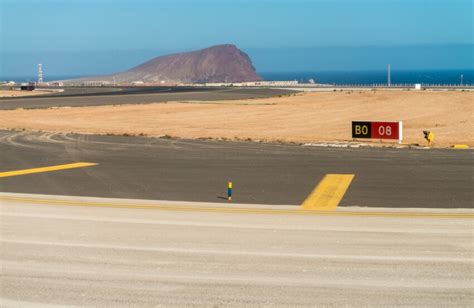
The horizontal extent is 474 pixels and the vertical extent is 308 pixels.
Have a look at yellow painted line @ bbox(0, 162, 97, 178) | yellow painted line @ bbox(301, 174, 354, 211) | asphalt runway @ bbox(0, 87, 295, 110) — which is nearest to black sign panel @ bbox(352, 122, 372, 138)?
yellow painted line @ bbox(301, 174, 354, 211)

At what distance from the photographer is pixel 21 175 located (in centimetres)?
2670

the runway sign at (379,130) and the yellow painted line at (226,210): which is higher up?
the runway sign at (379,130)

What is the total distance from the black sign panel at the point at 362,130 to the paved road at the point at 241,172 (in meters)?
5.31

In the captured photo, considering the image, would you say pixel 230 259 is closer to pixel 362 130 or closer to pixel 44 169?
pixel 44 169

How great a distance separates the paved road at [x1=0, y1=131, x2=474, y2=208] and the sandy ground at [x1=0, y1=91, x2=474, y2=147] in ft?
23.6

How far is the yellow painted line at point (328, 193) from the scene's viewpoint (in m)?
20.3

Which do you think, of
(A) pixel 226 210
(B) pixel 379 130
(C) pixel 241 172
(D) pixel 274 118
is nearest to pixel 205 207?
(A) pixel 226 210

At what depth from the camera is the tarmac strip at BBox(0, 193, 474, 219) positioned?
746 inches

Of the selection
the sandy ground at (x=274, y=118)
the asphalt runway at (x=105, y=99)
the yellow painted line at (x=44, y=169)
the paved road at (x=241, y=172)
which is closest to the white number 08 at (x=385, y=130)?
the sandy ground at (x=274, y=118)

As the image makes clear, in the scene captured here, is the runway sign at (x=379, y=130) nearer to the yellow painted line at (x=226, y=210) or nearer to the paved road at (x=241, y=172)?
the paved road at (x=241, y=172)

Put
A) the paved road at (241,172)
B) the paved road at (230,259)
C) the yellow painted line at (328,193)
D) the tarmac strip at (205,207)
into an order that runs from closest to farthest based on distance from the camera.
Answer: the paved road at (230,259)
the tarmac strip at (205,207)
the yellow painted line at (328,193)
the paved road at (241,172)

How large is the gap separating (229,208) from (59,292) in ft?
27.3

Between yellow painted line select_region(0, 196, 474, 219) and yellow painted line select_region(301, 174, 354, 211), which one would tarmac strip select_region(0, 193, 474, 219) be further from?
yellow painted line select_region(301, 174, 354, 211)

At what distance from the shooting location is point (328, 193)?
22.3 meters
